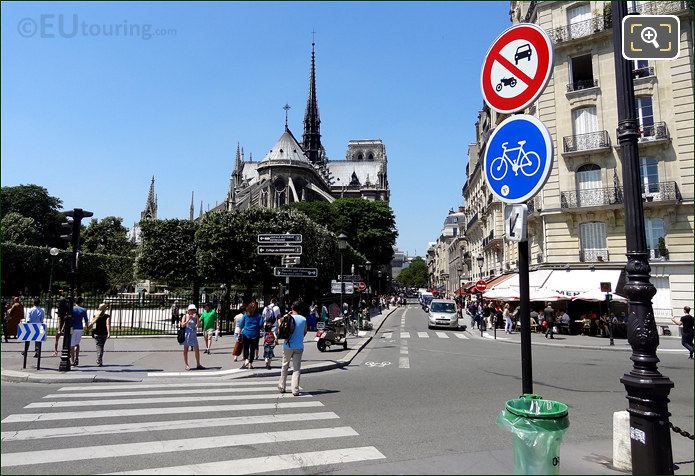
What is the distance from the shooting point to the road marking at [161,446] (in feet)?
17.1

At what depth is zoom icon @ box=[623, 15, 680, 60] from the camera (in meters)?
3.70

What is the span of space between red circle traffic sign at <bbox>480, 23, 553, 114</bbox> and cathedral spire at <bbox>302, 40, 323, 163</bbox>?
123267 mm

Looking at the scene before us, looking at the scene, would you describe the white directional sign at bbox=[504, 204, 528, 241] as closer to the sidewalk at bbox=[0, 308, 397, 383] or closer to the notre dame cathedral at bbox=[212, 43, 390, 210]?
the sidewalk at bbox=[0, 308, 397, 383]

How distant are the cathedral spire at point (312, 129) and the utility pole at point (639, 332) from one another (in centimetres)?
12298

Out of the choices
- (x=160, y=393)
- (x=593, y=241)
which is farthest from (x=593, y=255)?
(x=160, y=393)

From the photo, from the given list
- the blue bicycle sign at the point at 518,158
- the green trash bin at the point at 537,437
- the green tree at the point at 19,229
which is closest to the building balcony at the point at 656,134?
the blue bicycle sign at the point at 518,158

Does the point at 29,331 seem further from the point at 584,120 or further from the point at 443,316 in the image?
the point at 584,120

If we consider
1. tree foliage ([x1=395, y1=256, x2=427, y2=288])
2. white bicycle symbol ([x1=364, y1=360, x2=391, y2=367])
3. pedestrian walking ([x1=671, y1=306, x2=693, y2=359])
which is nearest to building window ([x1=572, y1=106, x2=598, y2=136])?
pedestrian walking ([x1=671, y1=306, x2=693, y2=359])

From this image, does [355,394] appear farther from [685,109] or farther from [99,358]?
[685,109]

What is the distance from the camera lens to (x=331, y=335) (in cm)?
1661

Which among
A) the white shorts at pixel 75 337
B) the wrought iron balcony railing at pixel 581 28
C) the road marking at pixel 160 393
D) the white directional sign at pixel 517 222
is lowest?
the road marking at pixel 160 393

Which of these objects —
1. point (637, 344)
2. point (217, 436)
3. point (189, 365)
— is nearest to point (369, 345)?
point (189, 365)

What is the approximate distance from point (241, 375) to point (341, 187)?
121 meters

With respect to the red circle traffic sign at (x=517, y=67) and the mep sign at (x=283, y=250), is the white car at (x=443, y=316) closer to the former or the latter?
the mep sign at (x=283, y=250)
